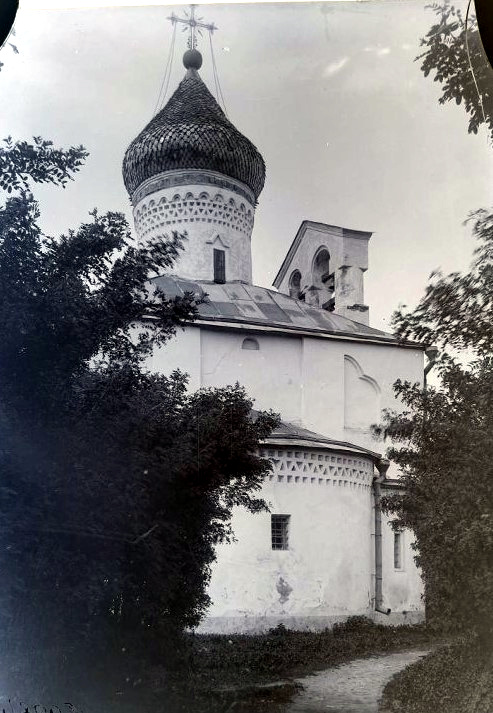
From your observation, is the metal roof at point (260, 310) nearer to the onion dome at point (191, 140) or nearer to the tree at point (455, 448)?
the tree at point (455, 448)

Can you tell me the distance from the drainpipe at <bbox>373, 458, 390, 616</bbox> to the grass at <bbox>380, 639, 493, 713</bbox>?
39cm

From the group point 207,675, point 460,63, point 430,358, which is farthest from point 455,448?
point 460,63

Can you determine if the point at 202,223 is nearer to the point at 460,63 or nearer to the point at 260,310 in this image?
the point at 260,310

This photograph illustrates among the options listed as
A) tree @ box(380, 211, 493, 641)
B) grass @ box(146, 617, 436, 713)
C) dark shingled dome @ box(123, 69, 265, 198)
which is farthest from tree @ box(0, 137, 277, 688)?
tree @ box(380, 211, 493, 641)

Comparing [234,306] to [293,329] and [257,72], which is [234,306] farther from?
[257,72]

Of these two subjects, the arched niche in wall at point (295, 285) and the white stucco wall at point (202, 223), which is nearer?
the white stucco wall at point (202, 223)

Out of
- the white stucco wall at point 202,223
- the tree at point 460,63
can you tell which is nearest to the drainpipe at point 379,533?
the white stucco wall at point 202,223

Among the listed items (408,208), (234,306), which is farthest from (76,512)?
(408,208)

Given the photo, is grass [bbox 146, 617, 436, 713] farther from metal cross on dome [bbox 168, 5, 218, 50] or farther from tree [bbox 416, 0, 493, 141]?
metal cross on dome [bbox 168, 5, 218, 50]

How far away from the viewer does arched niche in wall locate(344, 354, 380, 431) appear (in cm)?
358

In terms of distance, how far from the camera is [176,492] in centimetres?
334

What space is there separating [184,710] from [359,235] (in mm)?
2420

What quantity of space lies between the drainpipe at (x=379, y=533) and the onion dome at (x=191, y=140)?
160 centimetres

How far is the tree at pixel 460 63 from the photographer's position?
10.5ft
